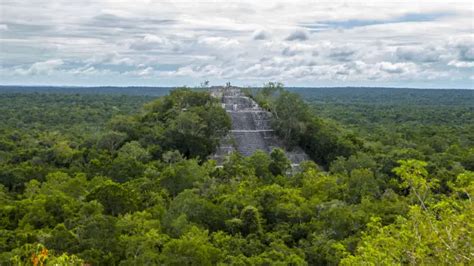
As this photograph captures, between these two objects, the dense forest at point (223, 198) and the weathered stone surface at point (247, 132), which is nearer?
the dense forest at point (223, 198)

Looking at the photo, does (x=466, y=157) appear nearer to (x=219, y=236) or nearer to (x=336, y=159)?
(x=336, y=159)

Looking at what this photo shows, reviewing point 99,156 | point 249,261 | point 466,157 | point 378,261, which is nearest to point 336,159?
point 466,157

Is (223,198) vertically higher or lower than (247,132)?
lower

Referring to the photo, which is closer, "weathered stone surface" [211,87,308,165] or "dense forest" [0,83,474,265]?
"dense forest" [0,83,474,265]

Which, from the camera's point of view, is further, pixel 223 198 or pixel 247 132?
pixel 247 132
